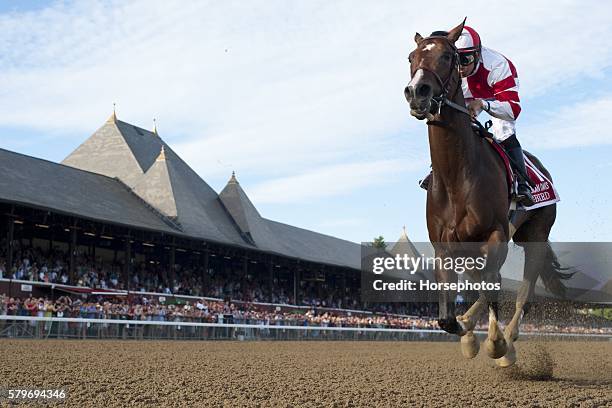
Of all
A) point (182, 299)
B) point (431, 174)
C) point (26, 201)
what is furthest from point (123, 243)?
point (431, 174)

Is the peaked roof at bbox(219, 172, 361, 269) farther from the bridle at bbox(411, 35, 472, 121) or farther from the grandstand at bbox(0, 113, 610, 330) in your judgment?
the bridle at bbox(411, 35, 472, 121)

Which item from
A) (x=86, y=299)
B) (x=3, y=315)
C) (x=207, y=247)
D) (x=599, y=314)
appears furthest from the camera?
(x=599, y=314)

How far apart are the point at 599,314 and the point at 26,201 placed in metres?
33.6

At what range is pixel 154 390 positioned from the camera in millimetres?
6000

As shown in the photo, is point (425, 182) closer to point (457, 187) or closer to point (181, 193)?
point (457, 187)

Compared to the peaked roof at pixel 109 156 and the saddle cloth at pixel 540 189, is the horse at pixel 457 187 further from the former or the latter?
the peaked roof at pixel 109 156

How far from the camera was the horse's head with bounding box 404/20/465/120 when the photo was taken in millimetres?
5879

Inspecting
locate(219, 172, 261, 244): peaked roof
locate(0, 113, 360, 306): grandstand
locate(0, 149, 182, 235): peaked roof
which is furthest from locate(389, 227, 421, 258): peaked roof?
locate(0, 149, 182, 235): peaked roof

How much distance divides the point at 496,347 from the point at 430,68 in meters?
2.71

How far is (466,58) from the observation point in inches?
265

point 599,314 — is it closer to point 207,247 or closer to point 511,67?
point 207,247

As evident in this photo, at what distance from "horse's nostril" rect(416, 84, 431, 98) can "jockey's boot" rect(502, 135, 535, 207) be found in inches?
64.5

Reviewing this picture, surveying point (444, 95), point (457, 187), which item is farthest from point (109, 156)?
point (444, 95)

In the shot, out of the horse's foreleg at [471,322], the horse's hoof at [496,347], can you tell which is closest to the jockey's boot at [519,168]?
the horse's foreleg at [471,322]
